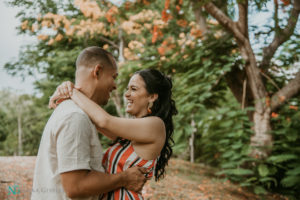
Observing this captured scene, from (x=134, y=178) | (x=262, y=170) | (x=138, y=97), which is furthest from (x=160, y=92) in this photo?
(x=262, y=170)

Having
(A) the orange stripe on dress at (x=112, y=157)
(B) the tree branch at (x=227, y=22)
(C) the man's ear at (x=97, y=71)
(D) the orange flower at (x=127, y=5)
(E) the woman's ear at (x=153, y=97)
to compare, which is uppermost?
(D) the orange flower at (x=127, y=5)

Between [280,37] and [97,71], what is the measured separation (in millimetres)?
5791

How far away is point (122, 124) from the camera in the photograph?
181 cm

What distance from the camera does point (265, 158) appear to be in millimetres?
5867

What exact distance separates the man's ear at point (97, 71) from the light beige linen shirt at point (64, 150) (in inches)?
10.4

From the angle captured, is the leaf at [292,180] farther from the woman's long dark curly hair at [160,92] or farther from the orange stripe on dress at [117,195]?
the orange stripe on dress at [117,195]

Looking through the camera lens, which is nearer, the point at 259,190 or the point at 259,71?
the point at 259,190

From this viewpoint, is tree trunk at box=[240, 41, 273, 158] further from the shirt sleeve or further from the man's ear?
the shirt sleeve

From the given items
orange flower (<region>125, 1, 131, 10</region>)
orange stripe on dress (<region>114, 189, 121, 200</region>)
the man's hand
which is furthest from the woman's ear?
orange flower (<region>125, 1, 131, 10</region>)

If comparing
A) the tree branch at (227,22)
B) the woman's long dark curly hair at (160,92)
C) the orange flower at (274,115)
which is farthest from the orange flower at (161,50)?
the woman's long dark curly hair at (160,92)

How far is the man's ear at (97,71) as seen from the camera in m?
1.87

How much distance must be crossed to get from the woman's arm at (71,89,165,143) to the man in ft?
0.21

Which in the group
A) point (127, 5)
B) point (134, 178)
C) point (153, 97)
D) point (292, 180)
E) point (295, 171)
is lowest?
point (292, 180)

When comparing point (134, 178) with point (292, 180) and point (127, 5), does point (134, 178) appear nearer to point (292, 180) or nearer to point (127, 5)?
point (292, 180)
